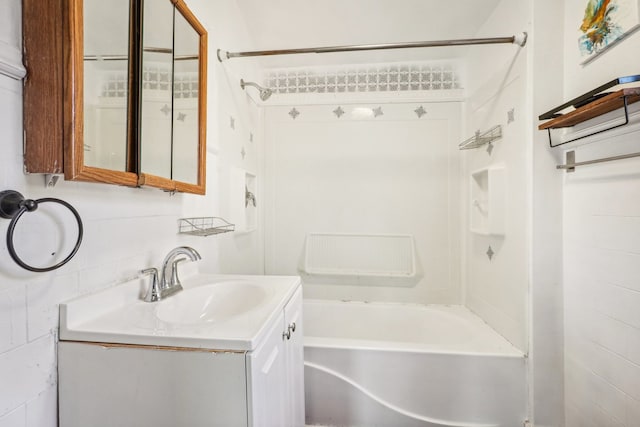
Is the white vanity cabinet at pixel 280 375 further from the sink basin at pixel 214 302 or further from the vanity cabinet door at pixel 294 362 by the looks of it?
the sink basin at pixel 214 302

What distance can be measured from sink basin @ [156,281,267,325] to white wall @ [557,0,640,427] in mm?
1335

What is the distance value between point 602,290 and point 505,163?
0.79 meters

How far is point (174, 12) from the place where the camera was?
3.56 ft

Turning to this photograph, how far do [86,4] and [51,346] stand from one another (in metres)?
0.85

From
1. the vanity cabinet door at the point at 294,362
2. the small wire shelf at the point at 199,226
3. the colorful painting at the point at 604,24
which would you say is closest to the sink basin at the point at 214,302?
the vanity cabinet door at the point at 294,362

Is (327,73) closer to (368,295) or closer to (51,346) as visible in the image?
(368,295)

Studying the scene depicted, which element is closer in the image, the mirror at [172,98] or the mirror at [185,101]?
the mirror at [172,98]

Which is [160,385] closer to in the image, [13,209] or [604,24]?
[13,209]

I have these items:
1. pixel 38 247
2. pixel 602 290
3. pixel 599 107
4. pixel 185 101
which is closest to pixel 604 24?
pixel 599 107

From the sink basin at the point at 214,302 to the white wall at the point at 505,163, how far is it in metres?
1.37

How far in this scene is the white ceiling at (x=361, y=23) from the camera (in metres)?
1.72

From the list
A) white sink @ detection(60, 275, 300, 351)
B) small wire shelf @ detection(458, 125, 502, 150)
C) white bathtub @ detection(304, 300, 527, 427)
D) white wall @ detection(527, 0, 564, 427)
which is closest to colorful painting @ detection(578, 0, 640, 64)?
white wall @ detection(527, 0, 564, 427)

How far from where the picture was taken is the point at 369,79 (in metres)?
2.32

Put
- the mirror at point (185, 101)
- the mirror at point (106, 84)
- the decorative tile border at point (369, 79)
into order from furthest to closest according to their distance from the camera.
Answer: the decorative tile border at point (369, 79), the mirror at point (185, 101), the mirror at point (106, 84)
